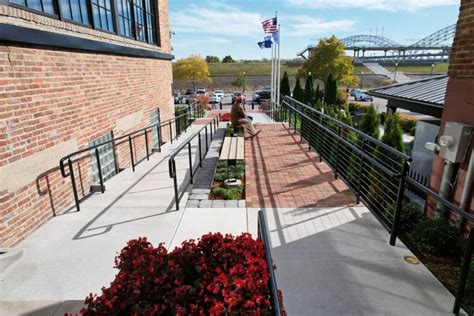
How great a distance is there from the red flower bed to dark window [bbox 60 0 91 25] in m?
5.05

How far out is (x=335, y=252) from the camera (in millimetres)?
3412

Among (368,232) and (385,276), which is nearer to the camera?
(385,276)

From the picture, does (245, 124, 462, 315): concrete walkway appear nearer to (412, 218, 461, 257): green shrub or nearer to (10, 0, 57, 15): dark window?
(412, 218, 461, 257): green shrub

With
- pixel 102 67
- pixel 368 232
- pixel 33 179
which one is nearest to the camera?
pixel 368 232

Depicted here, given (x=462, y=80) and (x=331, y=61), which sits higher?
(x=331, y=61)

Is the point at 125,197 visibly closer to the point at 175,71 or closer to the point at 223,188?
the point at 223,188

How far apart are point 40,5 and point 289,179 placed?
5085 mm

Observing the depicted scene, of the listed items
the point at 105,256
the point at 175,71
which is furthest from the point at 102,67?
the point at 175,71

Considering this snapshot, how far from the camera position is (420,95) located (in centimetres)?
608

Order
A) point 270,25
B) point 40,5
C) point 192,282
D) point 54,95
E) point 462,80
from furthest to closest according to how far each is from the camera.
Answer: point 270,25 < point 54,95 < point 40,5 < point 462,80 < point 192,282

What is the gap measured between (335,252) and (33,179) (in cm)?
411

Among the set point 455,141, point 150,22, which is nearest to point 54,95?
point 455,141

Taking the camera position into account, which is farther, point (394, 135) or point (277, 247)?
point (394, 135)

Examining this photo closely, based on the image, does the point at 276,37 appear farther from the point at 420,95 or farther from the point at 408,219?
the point at 408,219
